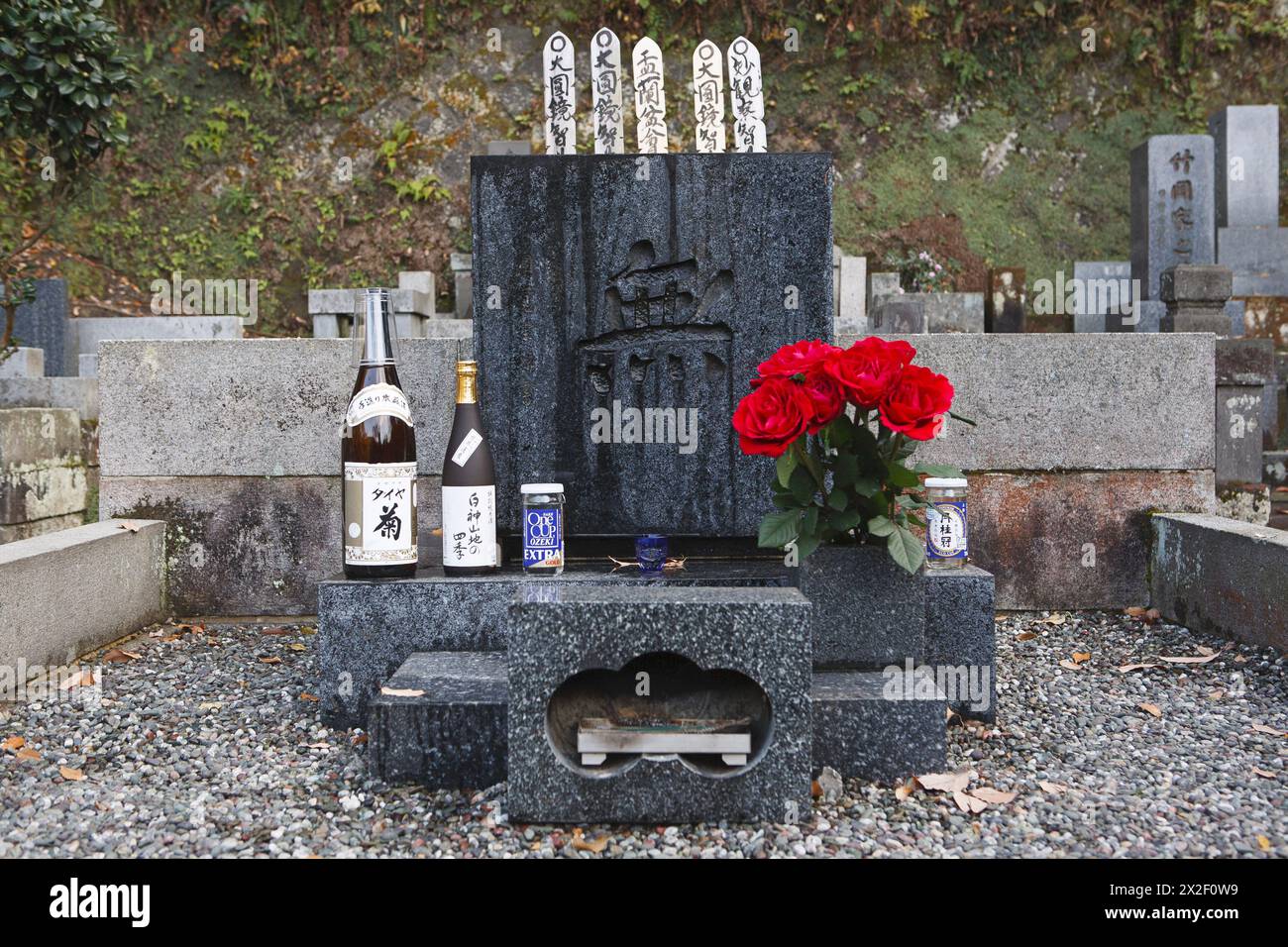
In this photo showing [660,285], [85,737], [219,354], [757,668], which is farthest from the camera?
[219,354]

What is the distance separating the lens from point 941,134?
1221 cm

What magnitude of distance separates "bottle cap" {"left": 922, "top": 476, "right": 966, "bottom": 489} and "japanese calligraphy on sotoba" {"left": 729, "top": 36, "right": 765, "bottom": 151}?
5.58 ft

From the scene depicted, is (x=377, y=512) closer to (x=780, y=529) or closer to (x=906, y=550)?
(x=780, y=529)

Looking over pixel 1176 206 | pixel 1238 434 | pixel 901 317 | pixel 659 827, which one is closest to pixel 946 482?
pixel 659 827

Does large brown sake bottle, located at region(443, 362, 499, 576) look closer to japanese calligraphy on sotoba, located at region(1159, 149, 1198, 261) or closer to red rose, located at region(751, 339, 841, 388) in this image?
red rose, located at region(751, 339, 841, 388)

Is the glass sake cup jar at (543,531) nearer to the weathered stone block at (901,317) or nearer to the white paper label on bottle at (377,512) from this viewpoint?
the white paper label on bottle at (377,512)

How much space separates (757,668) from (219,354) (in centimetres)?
309

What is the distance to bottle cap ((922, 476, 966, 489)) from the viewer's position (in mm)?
2832

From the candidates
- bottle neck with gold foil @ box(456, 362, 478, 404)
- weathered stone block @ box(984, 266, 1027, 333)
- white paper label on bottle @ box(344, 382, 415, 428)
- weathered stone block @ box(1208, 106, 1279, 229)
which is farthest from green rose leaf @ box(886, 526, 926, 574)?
weathered stone block @ box(1208, 106, 1279, 229)

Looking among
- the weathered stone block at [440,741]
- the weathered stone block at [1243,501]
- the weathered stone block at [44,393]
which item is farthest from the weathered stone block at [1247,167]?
the weathered stone block at [44,393]

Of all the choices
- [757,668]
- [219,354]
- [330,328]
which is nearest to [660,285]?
[757,668]

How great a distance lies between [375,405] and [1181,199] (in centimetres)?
904

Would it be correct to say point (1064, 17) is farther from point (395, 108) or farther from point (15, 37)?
point (15, 37)

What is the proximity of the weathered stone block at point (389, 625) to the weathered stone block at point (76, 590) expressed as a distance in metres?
1.17
